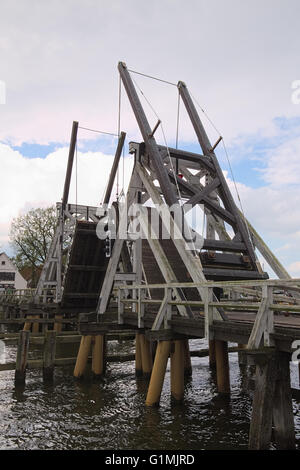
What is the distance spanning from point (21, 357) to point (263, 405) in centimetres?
834

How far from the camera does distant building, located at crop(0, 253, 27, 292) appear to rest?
208ft

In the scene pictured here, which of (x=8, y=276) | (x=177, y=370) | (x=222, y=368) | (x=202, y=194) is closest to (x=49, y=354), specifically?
(x=177, y=370)

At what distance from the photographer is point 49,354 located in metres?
12.6

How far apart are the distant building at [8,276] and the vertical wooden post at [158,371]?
57.5 meters

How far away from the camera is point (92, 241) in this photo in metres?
14.9

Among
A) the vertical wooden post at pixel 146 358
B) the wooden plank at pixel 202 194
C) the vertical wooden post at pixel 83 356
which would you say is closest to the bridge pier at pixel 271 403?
the wooden plank at pixel 202 194

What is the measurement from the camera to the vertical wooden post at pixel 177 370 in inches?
404

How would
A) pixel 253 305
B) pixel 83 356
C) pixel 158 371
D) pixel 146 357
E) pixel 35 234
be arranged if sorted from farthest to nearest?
pixel 35 234 → pixel 146 357 → pixel 83 356 → pixel 158 371 → pixel 253 305

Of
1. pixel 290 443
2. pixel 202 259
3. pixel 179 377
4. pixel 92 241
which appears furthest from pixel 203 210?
pixel 290 443

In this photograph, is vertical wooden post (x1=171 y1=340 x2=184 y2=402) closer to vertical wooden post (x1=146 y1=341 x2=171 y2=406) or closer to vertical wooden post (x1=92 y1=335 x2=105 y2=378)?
vertical wooden post (x1=146 y1=341 x2=171 y2=406)

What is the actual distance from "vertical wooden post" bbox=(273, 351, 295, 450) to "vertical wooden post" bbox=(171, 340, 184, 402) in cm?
387

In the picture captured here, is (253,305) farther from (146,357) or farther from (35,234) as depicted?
(35,234)
